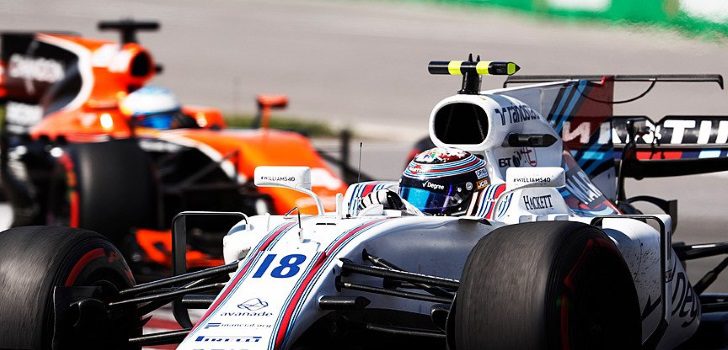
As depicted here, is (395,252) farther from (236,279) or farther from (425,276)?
(236,279)

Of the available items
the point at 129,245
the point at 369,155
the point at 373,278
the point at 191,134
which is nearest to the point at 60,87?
the point at 191,134

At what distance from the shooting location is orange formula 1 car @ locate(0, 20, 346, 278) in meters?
10.9

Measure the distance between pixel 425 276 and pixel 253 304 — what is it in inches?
26.1

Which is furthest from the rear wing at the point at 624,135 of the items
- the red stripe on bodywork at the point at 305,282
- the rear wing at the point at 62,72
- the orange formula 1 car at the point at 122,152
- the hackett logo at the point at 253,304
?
the rear wing at the point at 62,72

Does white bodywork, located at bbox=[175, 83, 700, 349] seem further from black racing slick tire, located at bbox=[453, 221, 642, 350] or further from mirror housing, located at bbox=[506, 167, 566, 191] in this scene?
black racing slick tire, located at bbox=[453, 221, 642, 350]

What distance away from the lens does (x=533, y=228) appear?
5.37 metres

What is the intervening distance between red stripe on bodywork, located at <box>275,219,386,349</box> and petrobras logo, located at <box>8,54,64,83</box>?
8.47 m

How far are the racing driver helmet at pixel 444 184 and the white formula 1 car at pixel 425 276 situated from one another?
0.43ft

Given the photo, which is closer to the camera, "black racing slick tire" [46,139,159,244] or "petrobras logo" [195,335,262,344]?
"petrobras logo" [195,335,262,344]

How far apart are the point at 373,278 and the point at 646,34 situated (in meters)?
5.53

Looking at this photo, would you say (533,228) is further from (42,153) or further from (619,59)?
(619,59)

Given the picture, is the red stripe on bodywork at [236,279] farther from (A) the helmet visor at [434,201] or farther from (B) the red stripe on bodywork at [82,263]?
(A) the helmet visor at [434,201]

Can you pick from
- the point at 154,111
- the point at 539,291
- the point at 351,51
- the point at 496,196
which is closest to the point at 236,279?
→ the point at 539,291

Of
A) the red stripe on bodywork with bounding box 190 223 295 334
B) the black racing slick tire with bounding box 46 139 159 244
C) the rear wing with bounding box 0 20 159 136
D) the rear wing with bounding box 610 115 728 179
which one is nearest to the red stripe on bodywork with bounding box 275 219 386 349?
the red stripe on bodywork with bounding box 190 223 295 334
